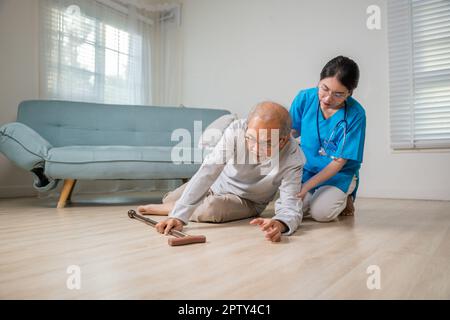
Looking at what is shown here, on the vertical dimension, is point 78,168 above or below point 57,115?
below

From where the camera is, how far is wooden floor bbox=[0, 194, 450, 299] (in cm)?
68

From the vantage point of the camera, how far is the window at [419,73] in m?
2.78

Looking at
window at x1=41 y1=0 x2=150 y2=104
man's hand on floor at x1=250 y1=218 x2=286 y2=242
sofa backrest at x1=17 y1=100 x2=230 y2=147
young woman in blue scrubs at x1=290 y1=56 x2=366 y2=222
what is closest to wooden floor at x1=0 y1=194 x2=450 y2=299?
man's hand on floor at x1=250 y1=218 x2=286 y2=242

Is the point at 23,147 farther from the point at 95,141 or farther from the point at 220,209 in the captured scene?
the point at 220,209

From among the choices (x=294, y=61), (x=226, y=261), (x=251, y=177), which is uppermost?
(x=294, y=61)

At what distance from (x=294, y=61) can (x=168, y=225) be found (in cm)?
270

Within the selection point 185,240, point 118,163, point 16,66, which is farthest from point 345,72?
point 16,66

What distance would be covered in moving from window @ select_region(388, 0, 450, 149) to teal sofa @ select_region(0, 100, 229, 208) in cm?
159

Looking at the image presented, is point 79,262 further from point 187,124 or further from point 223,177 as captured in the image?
point 187,124

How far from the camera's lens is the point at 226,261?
914 mm

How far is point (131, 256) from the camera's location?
97 cm

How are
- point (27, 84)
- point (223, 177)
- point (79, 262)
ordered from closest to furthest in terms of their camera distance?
point (79, 262) < point (223, 177) < point (27, 84)
